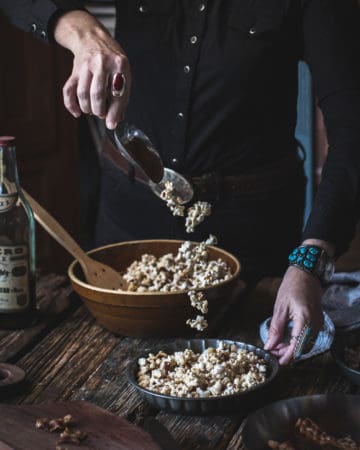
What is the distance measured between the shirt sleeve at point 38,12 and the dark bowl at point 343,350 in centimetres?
88

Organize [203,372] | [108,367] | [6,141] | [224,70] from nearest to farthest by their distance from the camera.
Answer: [203,372] → [108,367] → [6,141] → [224,70]

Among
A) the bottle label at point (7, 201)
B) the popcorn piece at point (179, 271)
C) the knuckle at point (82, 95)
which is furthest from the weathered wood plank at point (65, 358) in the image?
the knuckle at point (82, 95)

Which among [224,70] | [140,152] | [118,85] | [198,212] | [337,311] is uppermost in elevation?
[118,85]

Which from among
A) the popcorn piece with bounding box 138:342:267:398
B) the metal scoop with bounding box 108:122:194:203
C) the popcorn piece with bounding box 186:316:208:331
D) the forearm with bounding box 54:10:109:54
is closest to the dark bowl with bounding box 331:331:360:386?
the popcorn piece with bounding box 138:342:267:398

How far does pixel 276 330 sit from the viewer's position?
4.83 ft

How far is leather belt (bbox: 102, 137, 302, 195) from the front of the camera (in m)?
2.04

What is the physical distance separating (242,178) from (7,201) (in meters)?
0.63

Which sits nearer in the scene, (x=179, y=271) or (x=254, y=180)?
(x=179, y=271)

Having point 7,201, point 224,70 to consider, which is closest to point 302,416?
point 7,201

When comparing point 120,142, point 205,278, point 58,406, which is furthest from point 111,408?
point 120,142

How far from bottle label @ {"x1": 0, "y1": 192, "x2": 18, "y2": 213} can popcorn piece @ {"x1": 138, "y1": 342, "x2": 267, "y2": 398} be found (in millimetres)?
465

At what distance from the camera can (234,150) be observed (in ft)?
6.79

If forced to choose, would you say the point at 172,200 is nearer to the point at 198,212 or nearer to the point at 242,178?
the point at 198,212

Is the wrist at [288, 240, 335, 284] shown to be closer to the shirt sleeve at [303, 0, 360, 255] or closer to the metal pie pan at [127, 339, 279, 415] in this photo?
the shirt sleeve at [303, 0, 360, 255]
